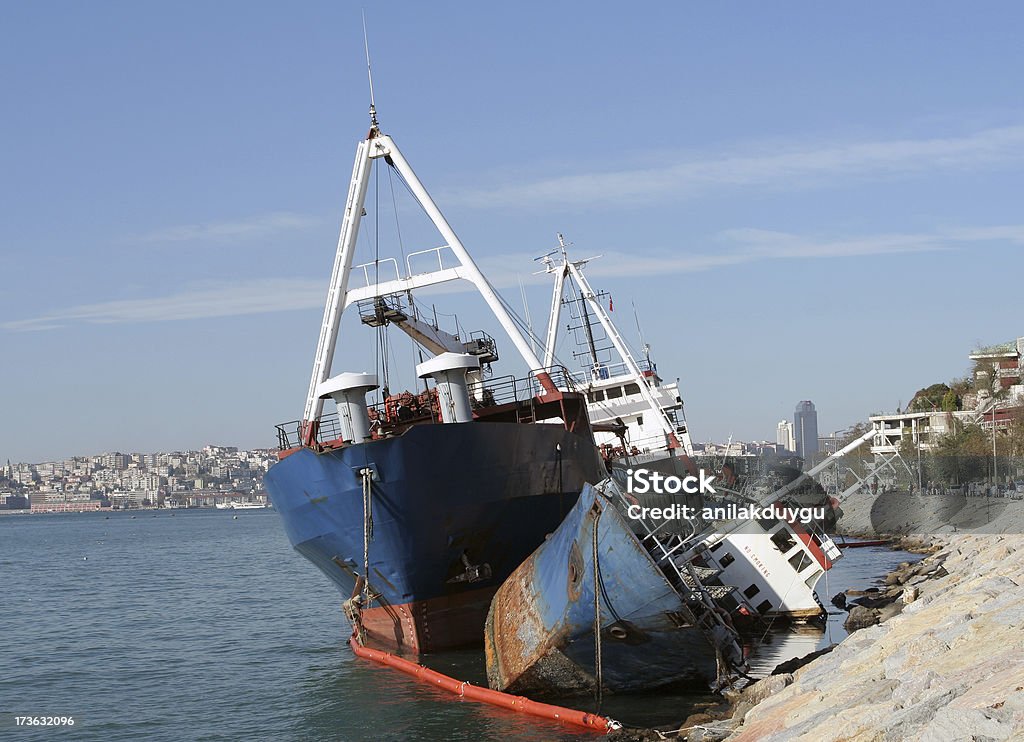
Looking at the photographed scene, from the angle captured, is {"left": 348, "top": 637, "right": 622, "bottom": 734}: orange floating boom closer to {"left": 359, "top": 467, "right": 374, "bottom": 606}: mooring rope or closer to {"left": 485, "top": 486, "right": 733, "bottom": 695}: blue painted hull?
{"left": 485, "top": 486, "right": 733, "bottom": 695}: blue painted hull

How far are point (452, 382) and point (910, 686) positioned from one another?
1129 cm

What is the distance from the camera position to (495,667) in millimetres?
17484

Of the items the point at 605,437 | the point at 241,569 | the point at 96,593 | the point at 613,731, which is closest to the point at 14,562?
the point at 241,569

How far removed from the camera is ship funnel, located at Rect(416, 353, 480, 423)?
66.2ft

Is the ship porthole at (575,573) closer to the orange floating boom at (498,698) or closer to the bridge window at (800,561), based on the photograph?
the orange floating boom at (498,698)

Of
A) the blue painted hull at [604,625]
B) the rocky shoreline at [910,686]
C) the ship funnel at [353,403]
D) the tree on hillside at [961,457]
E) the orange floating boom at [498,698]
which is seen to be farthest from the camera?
the tree on hillside at [961,457]

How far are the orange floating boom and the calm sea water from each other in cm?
21

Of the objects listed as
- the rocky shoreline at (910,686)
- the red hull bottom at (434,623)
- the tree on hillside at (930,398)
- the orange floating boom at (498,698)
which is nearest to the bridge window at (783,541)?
the rocky shoreline at (910,686)

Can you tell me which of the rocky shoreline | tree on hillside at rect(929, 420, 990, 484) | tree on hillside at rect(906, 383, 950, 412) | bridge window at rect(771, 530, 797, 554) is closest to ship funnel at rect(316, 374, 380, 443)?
the rocky shoreline

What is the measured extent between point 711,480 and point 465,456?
640 centimetres

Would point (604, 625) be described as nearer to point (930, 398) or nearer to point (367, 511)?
point (367, 511)

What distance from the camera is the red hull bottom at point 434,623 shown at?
65.4ft

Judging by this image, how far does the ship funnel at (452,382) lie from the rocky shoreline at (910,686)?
7.28 metres

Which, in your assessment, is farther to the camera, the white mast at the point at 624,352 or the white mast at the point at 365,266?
the white mast at the point at 624,352
